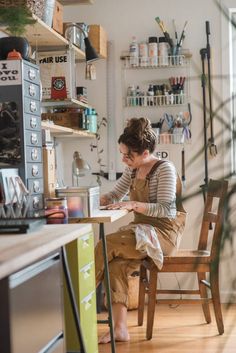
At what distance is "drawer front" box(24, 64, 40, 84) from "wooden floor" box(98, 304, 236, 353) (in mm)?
1508

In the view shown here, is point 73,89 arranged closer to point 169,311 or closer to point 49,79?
point 49,79

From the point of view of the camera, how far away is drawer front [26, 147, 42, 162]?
290 cm

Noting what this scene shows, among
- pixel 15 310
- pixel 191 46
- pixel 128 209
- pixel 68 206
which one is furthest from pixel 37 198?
pixel 191 46

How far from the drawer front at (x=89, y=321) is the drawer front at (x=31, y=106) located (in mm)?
895

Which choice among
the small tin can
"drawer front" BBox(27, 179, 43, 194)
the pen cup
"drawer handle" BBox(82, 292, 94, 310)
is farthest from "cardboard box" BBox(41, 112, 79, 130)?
"drawer handle" BBox(82, 292, 94, 310)

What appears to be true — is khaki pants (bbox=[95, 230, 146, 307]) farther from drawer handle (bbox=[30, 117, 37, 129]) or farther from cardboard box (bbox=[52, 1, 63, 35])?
cardboard box (bbox=[52, 1, 63, 35])

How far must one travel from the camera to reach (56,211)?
9.00 feet

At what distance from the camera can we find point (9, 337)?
1.59m

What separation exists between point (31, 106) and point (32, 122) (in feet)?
0.25

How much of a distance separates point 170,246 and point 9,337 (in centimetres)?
219

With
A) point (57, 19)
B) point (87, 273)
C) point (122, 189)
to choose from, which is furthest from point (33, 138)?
point (57, 19)

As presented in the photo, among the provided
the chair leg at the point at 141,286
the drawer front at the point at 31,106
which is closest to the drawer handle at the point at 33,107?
the drawer front at the point at 31,106

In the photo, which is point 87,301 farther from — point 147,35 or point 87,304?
point 147,35

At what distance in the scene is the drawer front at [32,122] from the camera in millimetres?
2893
